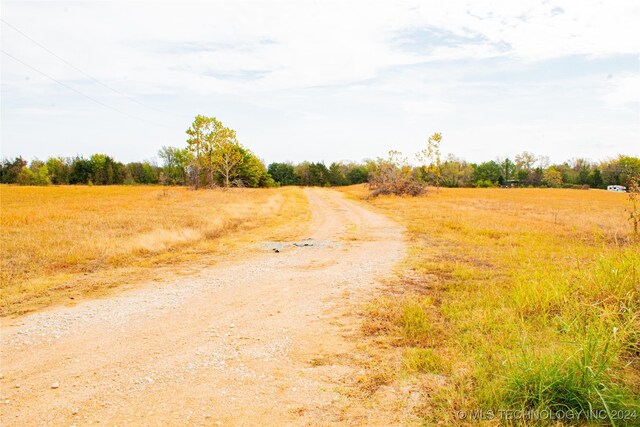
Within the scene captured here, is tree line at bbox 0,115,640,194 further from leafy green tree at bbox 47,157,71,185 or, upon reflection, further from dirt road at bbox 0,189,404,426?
dirt road at bbox 0,189,404,426

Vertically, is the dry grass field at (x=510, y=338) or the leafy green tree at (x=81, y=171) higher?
the leafy green tree at (x=81, y=171)

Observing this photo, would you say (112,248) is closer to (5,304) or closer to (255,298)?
(5,304)

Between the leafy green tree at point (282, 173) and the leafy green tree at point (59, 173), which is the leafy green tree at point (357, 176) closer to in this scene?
the leafy green tree at point (282, 173)

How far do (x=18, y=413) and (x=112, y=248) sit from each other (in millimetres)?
8331

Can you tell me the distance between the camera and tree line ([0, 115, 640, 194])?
49.1 metres

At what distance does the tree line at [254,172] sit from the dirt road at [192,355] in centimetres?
3570

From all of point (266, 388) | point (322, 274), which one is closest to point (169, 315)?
point (266, 388)

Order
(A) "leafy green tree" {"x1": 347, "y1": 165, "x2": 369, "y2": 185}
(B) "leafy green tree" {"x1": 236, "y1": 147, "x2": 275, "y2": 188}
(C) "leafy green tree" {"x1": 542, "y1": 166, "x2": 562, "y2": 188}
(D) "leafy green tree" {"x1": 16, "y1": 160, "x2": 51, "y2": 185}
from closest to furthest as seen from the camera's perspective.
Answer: (B) "leafy green tree" {"x1": 236, "y1": 147, "x2": 275, "y2": 188} → (D) "leafy green tree" {"x1": 16, "y1": 160, "x2": 51, "y2": 185} → (C) "leafy green tree" {"x1": 542, "y1": 166, "x2": 562, "y2": 188} → (A) "leafy green tree" {"x1": 347, "y1": 165, "x2": 369, "y2": 185}

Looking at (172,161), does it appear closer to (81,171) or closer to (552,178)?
(81,171)

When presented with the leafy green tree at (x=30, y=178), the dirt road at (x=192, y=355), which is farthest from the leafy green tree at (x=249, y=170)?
the dirt road at (x=192, y=355)

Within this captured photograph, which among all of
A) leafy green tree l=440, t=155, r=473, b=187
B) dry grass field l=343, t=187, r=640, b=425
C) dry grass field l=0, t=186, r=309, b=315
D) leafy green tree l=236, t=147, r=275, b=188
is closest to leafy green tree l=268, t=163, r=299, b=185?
leafy green tree l=236, t=147, r=275, b=188

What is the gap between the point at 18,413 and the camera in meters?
3.43

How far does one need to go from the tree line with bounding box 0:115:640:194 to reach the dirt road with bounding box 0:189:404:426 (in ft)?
117

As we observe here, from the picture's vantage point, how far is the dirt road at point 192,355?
11.4ft
